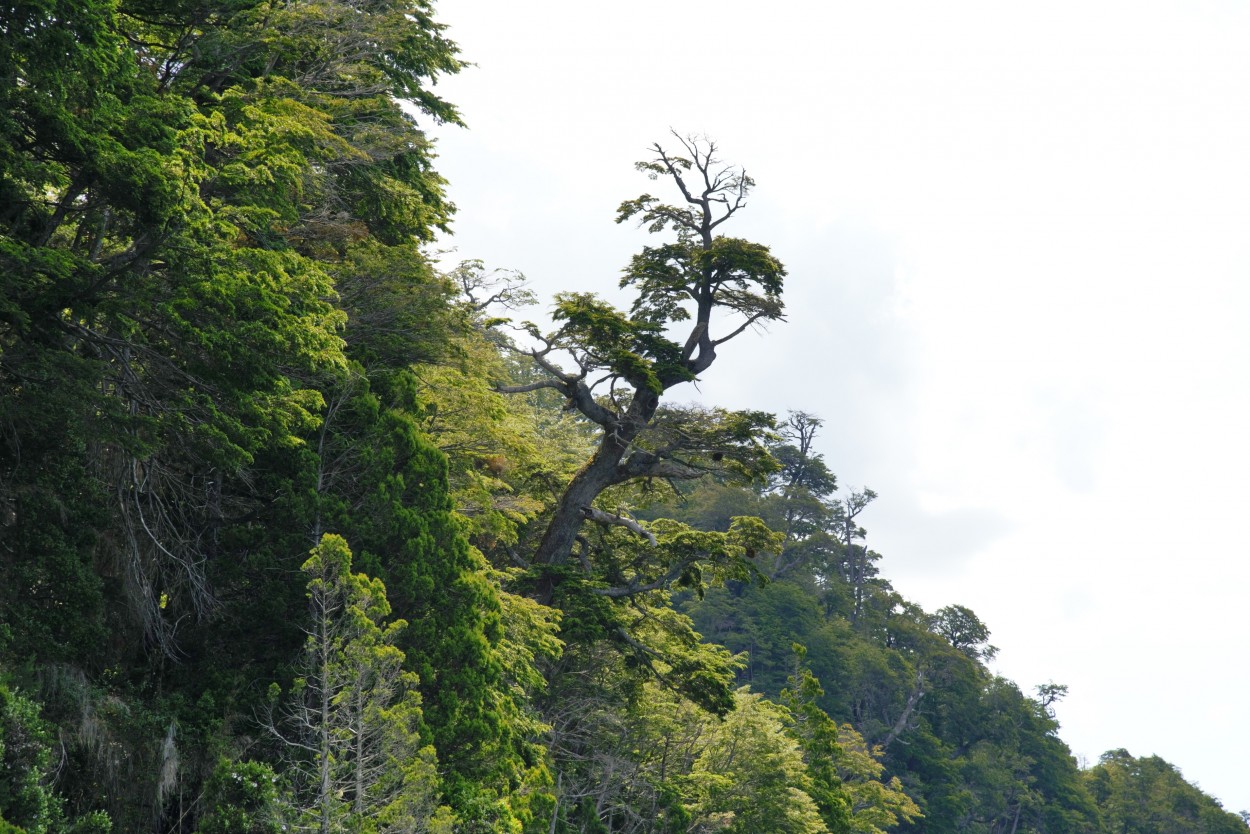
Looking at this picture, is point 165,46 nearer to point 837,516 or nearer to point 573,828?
point 573,828

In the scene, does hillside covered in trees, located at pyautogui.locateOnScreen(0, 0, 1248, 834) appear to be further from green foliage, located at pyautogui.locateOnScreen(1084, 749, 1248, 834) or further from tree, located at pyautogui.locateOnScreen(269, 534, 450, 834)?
green foliage, located at pyautogui.locateOnScreen(1084, 749, 1248, 834)

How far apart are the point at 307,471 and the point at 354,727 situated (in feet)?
11.0

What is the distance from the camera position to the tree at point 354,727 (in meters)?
11.9

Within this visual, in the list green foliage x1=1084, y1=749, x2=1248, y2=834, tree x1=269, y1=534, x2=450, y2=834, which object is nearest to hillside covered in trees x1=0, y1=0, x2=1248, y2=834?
tree x1=269, y1=534, x2=450, y2=834

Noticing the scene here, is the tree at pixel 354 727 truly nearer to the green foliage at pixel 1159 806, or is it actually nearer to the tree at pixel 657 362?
the tree at pixel 657 362

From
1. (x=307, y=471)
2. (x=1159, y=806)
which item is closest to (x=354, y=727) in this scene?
(x=307, y=471)

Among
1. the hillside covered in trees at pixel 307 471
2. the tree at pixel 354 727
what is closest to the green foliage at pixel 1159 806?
the hillside covered in trees at pixel 307 471

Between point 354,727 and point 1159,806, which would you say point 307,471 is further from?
point 1159,806

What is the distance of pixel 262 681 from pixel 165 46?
7364mm

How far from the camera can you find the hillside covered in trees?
10469 mm

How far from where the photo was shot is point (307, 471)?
14391 millimetres

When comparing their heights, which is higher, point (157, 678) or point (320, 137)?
point (320, 137)

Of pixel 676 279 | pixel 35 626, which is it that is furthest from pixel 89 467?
pixel 676 279

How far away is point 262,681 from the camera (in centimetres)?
1357
